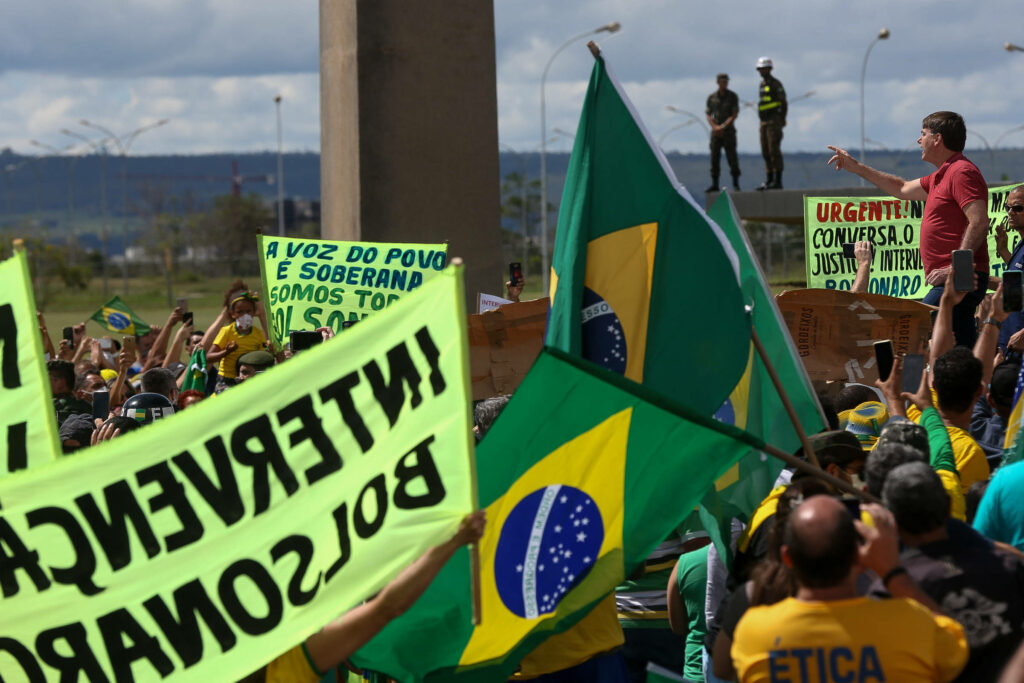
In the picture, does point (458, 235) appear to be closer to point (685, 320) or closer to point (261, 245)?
point (261, 245)

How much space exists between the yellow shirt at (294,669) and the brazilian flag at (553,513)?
54 centimetres

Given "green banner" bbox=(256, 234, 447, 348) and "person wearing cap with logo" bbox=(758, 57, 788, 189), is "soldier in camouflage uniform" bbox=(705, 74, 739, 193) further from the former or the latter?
"green banner" bbox=(256, 234, 447, 348)

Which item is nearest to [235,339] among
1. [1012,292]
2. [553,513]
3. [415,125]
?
[415,125]

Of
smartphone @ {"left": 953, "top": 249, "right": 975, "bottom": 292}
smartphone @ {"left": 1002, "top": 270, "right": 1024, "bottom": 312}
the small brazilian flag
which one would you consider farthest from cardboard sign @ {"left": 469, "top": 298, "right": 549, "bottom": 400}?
the small brazilian flag

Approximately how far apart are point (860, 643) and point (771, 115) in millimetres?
19945

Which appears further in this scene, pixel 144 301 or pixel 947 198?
pixel 144 301

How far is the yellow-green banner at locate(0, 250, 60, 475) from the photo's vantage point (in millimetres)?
4773

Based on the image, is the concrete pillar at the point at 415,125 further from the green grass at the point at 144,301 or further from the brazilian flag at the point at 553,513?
the green grass at the point at 144,301

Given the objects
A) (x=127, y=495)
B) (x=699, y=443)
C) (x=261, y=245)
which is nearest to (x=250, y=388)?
(x=127, y=495)

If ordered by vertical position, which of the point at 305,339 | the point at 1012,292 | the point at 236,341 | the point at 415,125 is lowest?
the point at 236,341

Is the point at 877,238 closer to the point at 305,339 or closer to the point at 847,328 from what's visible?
the point at 847,328

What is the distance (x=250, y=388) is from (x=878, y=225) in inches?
348

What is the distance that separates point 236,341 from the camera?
11.6 meters

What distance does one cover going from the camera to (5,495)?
4016 mm
